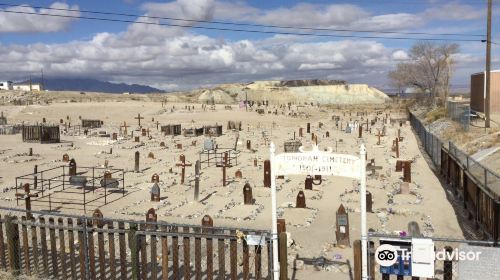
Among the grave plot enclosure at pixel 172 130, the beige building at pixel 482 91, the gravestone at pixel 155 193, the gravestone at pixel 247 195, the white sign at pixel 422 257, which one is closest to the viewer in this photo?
the white sign at pixel 422 257

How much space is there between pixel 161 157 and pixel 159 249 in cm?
1892

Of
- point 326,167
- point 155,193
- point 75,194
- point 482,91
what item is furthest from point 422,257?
point 482,91

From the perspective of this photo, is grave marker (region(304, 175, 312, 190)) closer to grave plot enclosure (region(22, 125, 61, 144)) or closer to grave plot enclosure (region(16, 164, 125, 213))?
grave plot enclosure (region(16, 164, 125, 213))

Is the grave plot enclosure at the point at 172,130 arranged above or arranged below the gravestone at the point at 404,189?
above

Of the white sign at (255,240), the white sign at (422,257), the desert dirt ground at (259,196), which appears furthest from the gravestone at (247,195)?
the white sign at (422,257)

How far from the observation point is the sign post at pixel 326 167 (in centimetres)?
702

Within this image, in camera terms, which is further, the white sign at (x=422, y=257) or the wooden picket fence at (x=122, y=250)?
the wooden picket fence at (x=122, y=250)

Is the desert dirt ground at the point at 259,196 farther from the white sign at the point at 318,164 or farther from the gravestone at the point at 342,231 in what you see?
the white sign at the point at 318,164

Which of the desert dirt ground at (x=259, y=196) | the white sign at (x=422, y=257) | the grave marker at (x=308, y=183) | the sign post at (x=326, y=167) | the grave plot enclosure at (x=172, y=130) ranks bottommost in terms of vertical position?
the desert dirt ground at (x=259, y=196)

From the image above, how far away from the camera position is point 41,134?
3853 centimetres

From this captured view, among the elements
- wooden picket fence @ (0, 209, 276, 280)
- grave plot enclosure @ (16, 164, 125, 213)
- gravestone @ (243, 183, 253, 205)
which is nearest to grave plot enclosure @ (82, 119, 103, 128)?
grave plot enclosure @ (16, 164, 125, 213)

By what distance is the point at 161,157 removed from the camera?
3028 cm

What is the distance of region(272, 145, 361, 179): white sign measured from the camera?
23.2ft

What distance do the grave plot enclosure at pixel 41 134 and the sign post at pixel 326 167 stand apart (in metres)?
35.0
